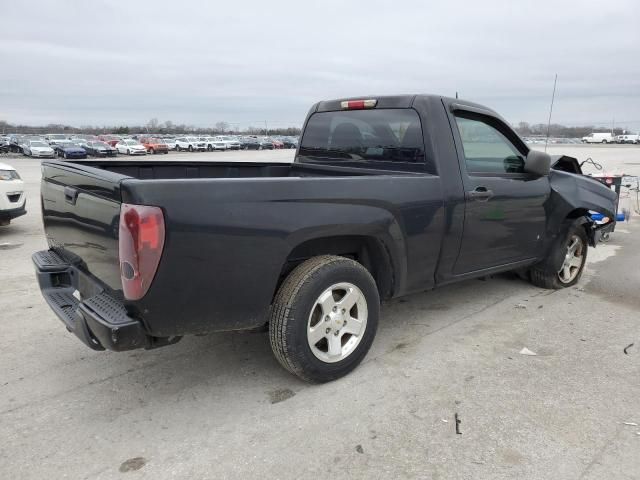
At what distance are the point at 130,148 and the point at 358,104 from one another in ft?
164

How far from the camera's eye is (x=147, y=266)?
257 cm

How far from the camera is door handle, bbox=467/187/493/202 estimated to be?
4.03m

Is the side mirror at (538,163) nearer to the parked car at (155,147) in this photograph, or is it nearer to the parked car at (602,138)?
the parked car at (155,147)

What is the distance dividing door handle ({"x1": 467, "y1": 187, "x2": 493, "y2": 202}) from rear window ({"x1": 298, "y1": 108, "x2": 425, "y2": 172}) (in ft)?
1.47

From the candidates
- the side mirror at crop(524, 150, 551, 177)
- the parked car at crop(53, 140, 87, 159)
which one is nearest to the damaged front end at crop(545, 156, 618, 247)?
the side mirror at crop(524, 150, 551, 177)

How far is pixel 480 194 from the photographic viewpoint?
13.4ft

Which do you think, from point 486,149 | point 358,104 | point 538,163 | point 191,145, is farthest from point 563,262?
point 191,145

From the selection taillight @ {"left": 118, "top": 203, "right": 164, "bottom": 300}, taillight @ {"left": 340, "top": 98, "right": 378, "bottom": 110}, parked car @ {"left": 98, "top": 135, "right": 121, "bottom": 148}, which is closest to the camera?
taillight @ {"left": 118, "top": 203, "right": 164, "bottom": 300}

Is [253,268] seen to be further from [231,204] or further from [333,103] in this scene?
[333,103]

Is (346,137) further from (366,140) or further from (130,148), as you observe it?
(130,148)

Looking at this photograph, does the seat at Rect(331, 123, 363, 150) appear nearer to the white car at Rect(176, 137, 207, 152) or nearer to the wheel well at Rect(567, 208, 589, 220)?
the wheel well at Rect(567, 208, 589, 220)

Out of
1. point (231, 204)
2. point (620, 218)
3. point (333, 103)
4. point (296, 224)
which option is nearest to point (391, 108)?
point (333, 103)

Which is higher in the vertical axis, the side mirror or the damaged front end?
the side mirror

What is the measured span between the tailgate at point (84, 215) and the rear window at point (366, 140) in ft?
7.00
